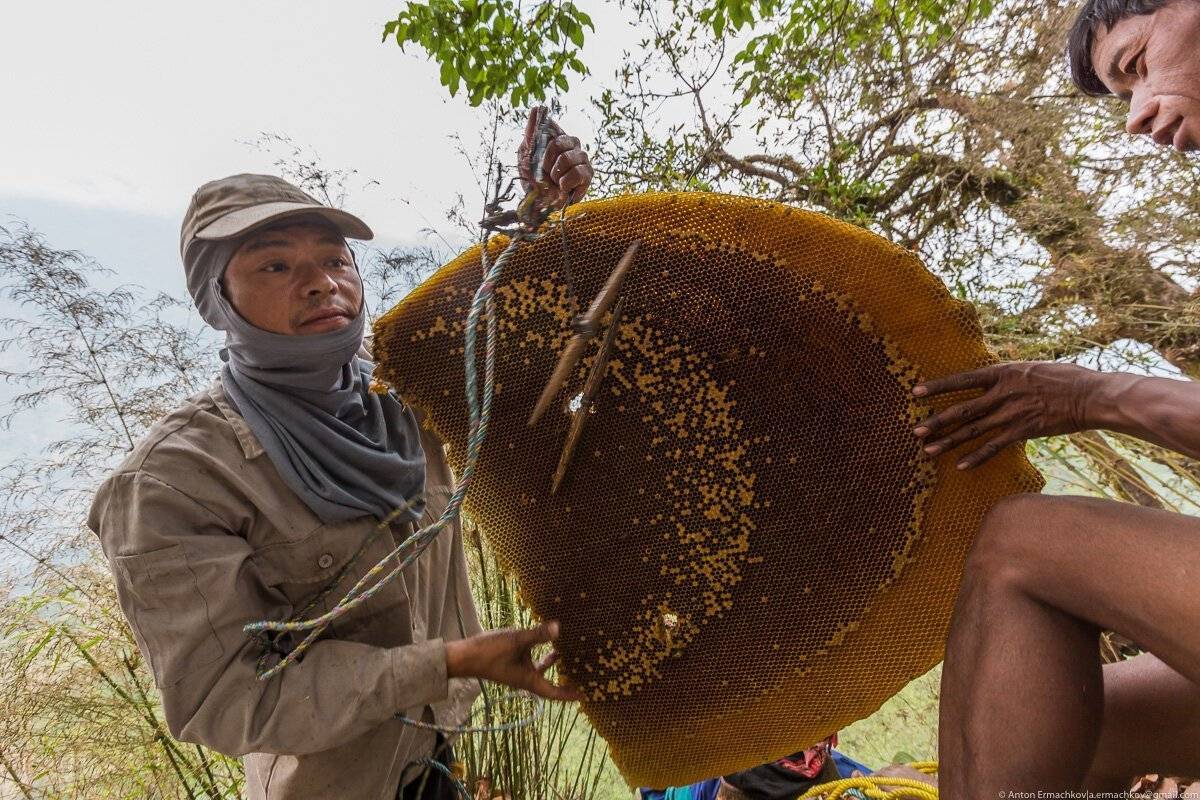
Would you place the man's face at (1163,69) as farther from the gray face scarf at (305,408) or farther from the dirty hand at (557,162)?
the gray face scarf at (305,408)

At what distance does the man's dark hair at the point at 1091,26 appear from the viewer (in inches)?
45.4

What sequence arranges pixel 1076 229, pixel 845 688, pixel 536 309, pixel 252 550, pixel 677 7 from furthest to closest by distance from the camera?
pixel 677 7
pixel 1076 229
pixel 845 688
pixel 536 309
pixel 252 550

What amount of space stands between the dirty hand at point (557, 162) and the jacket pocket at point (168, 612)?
93 cm

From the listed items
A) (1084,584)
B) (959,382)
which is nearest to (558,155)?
(959,382)

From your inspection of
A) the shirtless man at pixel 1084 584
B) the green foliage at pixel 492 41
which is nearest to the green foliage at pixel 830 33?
the green foliage at pixel 492 41

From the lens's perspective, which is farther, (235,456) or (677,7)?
(677,7)

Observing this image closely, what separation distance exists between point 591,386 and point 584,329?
16 centimetres

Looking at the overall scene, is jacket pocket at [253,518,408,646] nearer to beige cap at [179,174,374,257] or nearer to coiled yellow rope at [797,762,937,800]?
beige cap at [179,174,374,257]

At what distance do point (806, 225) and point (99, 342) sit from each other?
101 inches

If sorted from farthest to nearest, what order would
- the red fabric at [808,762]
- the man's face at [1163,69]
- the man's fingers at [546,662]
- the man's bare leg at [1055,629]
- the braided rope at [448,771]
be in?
the red fabric at [808,762] → the braided rope at [448,771] → the man's fingers at [546,662] → the man's face at [1163,69] → the man's bare leg at [1055,629]

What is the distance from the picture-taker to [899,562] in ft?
4.29

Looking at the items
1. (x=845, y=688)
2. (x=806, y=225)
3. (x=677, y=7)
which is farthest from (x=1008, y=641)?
(x=677, y=7)

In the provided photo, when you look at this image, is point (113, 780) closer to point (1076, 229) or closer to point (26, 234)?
point (26, 234)

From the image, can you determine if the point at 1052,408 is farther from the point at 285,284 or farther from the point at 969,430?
the point at 285,284
